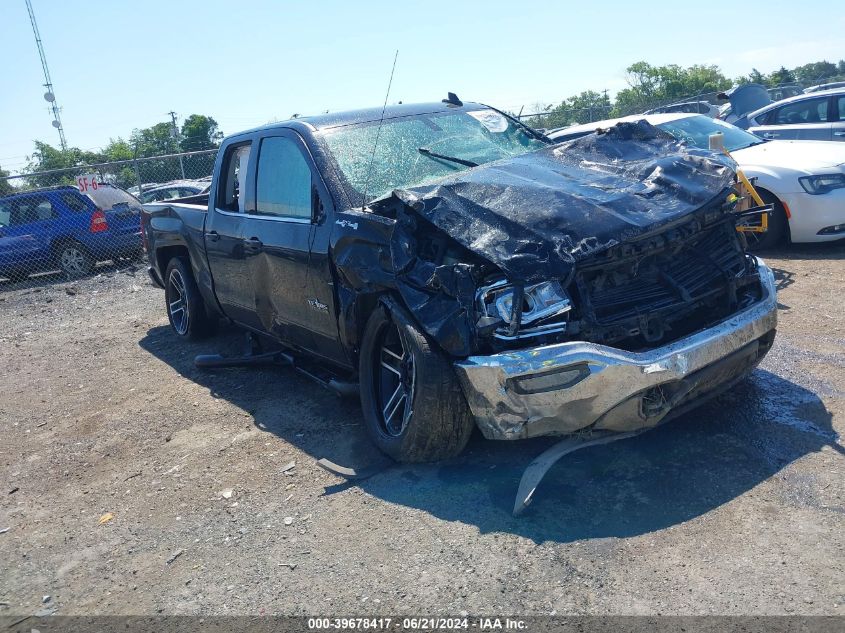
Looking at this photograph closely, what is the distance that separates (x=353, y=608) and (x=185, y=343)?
5139 millimetres

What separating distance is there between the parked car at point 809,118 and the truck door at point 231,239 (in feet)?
26.6

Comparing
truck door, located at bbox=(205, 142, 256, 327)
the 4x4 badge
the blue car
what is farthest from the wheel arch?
the blue car

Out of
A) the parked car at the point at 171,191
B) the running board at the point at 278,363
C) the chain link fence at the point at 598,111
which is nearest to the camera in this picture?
the running board at the point at 278,363

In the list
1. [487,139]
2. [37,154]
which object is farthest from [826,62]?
[487,139]

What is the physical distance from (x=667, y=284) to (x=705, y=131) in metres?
5.90

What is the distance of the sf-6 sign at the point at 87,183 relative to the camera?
14031 millimetres

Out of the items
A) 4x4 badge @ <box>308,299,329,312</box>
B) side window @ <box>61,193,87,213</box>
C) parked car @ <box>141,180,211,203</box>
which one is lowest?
4x4 badge @ <box>308,299,329,312</box>

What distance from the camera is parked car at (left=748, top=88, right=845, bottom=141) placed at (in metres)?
10.9

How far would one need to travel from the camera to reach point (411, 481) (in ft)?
13.7

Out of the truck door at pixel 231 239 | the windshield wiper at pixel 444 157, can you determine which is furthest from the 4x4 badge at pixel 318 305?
the windshield wiper at pixel 444 157

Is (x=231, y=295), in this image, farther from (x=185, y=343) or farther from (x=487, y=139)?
(x=487, y=139)

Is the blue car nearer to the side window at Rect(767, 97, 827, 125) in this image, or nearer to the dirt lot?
the dirt lot

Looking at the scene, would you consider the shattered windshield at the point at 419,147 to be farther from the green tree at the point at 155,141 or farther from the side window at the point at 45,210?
the green tree at the point at 155,141

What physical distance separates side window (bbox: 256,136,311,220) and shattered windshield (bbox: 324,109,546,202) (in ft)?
0.88
